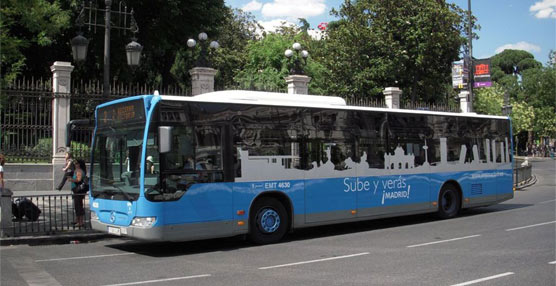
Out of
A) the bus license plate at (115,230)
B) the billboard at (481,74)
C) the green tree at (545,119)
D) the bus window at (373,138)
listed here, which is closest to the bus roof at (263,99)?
the bus window at (373,138)

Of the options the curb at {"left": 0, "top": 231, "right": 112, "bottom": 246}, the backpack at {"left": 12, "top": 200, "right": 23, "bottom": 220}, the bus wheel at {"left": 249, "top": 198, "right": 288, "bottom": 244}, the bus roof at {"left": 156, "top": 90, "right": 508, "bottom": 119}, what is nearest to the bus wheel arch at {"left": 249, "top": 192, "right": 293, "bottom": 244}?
the bus wheel at {"left": 249, "top": 198, "right": 288, "bottom": 244}

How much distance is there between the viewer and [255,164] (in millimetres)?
10961

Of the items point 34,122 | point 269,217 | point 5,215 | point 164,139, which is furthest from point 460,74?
point 5,215

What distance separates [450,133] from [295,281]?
9.30 meters

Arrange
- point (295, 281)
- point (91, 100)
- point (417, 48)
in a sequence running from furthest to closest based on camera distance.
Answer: point (417, 48), point (91, 100), point (295, 281)

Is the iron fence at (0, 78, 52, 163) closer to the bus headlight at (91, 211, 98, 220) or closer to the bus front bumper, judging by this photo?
the bus headlight at (91, 211, 98, 220)

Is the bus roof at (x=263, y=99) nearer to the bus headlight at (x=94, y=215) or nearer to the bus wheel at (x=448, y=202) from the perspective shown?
the bus headlight at (x=94, y=215)

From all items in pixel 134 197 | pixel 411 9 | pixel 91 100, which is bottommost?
pixel 134 197

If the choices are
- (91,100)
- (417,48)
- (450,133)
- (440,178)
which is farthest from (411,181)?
(417,48)

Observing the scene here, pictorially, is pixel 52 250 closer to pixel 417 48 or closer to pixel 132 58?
pixel 132 58

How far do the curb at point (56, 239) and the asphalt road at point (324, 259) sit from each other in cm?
31

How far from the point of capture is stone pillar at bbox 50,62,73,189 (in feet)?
60.3

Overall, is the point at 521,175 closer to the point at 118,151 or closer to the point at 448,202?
the point at 448,202

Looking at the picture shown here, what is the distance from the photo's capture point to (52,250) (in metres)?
10.7
